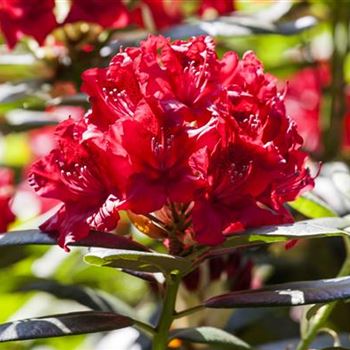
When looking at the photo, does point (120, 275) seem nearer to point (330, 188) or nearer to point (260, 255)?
point (260, 255)

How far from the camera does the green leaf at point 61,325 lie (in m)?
0.83

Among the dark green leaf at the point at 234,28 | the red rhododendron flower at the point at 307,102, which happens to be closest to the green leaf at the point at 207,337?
the dark green leaf at the point at 234,28

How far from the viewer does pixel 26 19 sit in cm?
126

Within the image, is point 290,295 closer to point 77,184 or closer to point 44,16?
point 77,184

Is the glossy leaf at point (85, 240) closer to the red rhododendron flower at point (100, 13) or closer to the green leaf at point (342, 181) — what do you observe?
the green leaf at point (342, 181)

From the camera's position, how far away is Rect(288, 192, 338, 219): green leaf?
103 cm

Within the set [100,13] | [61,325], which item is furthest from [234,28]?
[61,325]

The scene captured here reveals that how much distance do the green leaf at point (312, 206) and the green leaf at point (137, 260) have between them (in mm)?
212

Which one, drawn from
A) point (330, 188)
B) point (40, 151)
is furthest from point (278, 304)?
point (40, 151)

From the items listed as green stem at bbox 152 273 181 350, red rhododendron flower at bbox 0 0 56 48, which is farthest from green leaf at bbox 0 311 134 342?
red rhododendron flower at bbox 0 0 56 48

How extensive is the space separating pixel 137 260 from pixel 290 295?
0.13 meters

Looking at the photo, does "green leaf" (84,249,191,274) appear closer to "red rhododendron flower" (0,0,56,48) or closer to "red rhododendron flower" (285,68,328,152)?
"red rhododendron flower" (0,0,56,48)

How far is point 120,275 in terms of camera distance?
160cm

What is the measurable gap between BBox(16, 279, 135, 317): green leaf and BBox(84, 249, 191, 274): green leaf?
0.27 m
